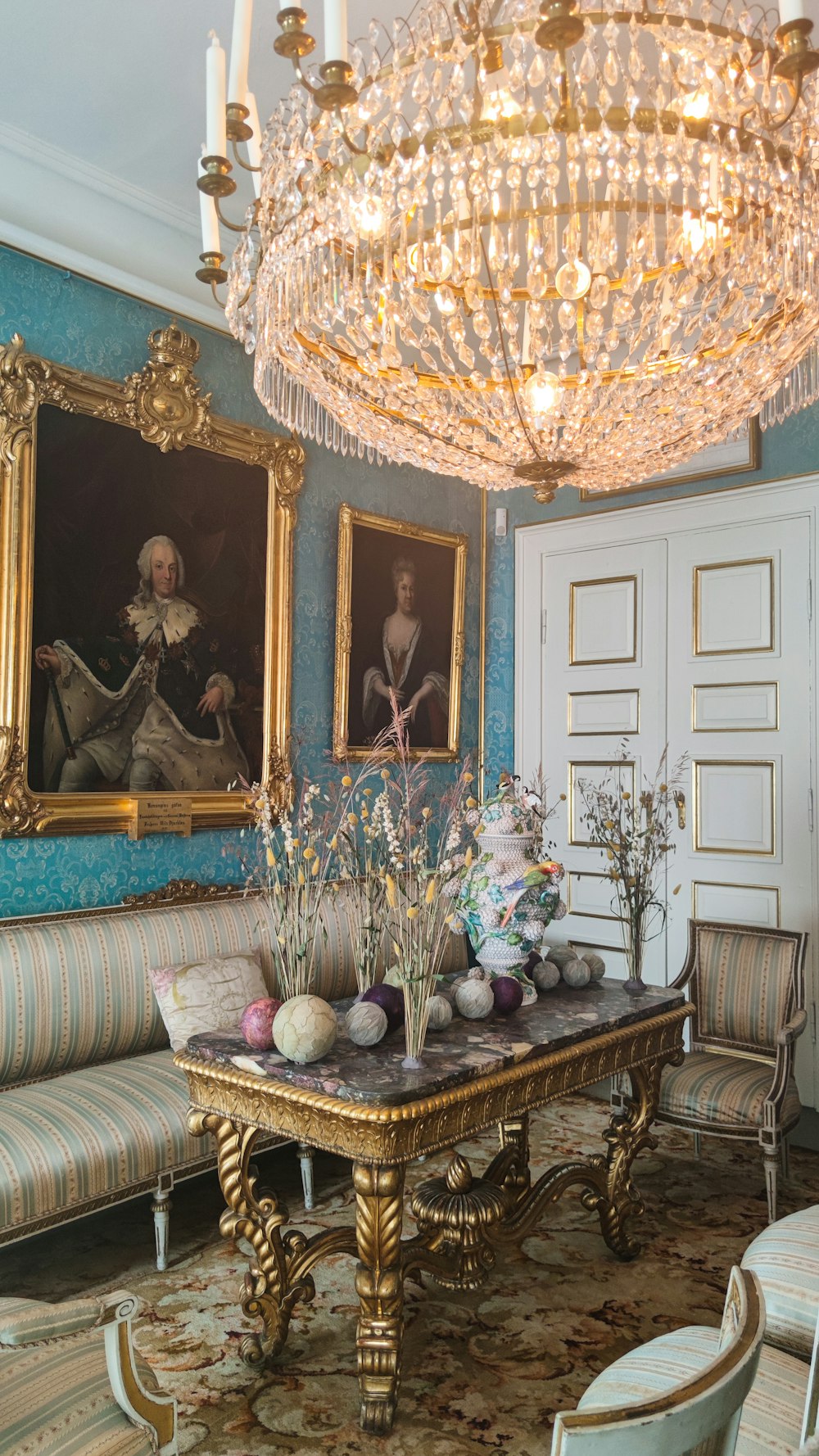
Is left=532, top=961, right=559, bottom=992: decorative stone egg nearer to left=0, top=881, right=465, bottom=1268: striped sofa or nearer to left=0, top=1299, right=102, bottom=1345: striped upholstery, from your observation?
left=0, top=881, right=465, bottom=1268: striped sofa

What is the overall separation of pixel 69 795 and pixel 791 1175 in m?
3.35

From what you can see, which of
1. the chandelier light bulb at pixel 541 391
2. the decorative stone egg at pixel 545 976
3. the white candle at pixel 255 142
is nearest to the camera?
the white candle at pixel 255 142

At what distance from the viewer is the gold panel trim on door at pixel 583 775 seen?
213 inches

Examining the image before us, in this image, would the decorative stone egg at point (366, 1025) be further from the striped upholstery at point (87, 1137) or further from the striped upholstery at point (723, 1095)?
the striped upholstery at point (723, 1095)

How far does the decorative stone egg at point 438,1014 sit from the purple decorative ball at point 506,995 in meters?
0.24

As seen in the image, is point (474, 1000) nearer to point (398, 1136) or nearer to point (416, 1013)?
point (416, 1013)

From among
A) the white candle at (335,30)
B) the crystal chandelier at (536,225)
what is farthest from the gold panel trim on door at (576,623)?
the white candle at (335,30)

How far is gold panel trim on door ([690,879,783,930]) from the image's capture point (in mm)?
4777

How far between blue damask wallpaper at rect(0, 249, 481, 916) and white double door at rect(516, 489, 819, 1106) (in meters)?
0.55

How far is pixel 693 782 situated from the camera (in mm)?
5121

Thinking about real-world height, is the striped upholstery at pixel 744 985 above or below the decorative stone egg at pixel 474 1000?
below

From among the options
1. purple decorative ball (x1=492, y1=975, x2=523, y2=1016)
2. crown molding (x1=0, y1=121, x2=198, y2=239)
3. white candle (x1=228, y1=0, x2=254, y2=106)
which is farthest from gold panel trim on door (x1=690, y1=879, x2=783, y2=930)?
white candle (x1=228, y1=0, x2=254, y2=106)

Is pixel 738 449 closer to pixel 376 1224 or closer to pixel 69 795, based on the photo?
pixel 69 795

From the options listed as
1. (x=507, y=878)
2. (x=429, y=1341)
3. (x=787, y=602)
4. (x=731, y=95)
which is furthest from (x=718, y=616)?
(x=429, y=1341)
